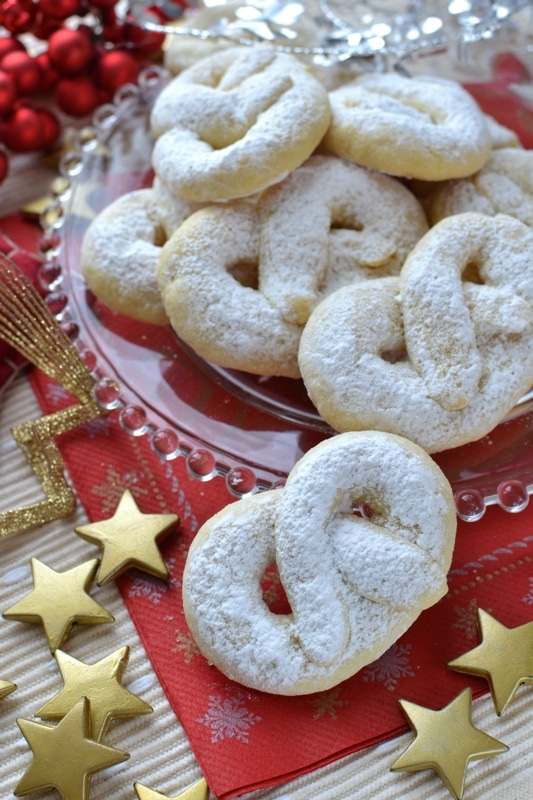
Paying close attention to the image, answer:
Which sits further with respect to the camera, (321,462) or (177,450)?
(177,450)

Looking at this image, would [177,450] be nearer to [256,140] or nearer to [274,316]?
[274,316]

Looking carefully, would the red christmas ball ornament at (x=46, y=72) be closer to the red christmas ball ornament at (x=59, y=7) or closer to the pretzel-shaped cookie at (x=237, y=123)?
the red christmas ball ornament at (x=59, y=7)

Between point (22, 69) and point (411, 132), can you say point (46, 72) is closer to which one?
point (22, 69)

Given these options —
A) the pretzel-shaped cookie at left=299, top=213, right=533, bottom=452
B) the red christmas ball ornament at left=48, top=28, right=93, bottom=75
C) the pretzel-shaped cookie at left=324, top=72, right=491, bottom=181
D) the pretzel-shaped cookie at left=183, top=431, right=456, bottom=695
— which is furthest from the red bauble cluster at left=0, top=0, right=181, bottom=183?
the pretzel-shaped cookie at left=183, top=431, right=456, bottom=695

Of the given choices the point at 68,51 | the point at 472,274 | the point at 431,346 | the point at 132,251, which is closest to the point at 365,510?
the point at 431,346

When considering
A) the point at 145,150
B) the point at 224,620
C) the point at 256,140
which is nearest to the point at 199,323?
the point at 256,140

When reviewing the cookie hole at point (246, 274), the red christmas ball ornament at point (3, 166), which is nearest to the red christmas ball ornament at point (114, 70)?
the red christmas ball ornament at point (3, 166)
